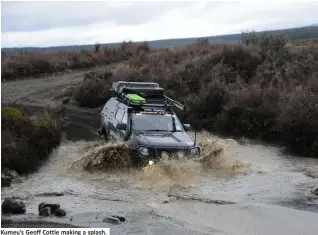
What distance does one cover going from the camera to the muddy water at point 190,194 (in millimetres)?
9328

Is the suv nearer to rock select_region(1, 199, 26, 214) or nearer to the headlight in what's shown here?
the headlight

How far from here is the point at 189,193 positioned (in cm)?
1169

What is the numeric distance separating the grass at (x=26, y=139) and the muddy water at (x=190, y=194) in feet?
1.41

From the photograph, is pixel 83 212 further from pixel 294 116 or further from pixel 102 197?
pixel 294 116

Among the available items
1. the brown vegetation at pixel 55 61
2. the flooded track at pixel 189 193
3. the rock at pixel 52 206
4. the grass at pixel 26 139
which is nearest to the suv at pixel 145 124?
the flooded track at pixel 189 193

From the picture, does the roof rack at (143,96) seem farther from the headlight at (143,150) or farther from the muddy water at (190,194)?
the headlight at (143,150)

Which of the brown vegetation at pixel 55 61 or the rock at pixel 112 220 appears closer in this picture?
the rock at pixel 112 220

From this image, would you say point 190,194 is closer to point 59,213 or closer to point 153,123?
point 153,123

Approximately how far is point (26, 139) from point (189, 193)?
561 cm

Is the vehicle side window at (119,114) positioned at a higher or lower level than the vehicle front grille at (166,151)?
higher

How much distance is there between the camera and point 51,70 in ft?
114

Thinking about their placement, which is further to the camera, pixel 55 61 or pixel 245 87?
pixel 55 61

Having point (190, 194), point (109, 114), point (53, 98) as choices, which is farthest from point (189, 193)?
point (53, 98)

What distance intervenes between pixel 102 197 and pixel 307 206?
171 inches
